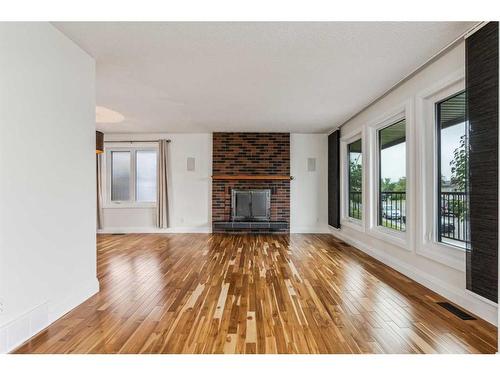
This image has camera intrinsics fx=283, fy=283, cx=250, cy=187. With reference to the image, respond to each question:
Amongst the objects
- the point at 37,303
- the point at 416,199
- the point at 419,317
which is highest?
the point at 416,199

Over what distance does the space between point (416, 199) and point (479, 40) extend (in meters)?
1.63

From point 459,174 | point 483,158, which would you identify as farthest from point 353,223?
point 483,158

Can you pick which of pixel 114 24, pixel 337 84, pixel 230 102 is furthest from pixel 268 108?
pixel 114 24

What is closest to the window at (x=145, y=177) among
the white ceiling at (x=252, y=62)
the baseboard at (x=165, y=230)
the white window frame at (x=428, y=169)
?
the baseboard at (x=165, y=230)

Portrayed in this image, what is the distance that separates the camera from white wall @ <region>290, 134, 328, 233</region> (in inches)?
269

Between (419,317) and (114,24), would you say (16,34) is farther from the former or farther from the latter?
(419,317)

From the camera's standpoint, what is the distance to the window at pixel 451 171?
2811mm

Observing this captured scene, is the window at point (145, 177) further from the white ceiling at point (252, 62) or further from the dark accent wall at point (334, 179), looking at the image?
the dark accent wall at point (334, 179)

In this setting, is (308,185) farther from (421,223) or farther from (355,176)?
(421,223)

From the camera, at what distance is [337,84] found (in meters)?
3.53

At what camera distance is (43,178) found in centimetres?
210

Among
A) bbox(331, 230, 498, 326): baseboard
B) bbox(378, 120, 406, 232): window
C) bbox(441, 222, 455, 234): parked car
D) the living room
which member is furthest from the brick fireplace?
bbox(441, 222, 455, 234): parked car

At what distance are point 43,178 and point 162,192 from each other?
454 cm

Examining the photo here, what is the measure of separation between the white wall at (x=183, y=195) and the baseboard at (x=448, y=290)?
13.3 feet
